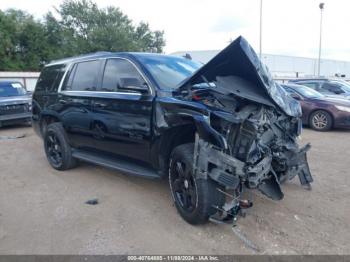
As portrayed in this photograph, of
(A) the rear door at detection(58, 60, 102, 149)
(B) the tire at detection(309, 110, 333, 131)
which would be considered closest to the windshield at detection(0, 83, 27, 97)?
(A) the rear door at detection(58, 60, 102, 149)

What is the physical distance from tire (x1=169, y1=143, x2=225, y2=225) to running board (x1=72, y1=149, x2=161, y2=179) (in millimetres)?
373

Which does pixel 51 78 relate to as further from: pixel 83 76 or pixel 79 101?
pixel 79 101

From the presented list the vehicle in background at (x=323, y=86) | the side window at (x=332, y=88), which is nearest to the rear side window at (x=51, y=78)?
the vehicle in background at (x=323, y=86)

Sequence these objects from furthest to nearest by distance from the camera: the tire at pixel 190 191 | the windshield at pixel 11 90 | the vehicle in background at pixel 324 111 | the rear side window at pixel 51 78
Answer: the windshield at pixel 11 90 → the vehicle in background at pixel 324 111 → the rear side window at pixel 51 78 → the tire at pixel 190 191

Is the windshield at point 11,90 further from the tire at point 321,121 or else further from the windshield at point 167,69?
the tire at point 321,121

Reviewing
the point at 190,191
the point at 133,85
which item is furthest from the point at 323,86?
the point at 190,191

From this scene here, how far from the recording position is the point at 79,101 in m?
5.10

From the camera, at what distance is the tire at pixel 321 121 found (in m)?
9.35

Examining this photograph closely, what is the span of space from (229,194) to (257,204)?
0.86m

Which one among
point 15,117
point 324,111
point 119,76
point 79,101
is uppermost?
point 119,76

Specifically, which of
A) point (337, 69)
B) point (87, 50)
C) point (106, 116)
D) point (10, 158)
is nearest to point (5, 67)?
point (87, 50)

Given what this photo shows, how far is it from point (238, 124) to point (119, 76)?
6.72ft

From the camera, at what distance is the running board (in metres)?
4.10

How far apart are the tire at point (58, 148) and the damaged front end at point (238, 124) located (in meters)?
2.89
